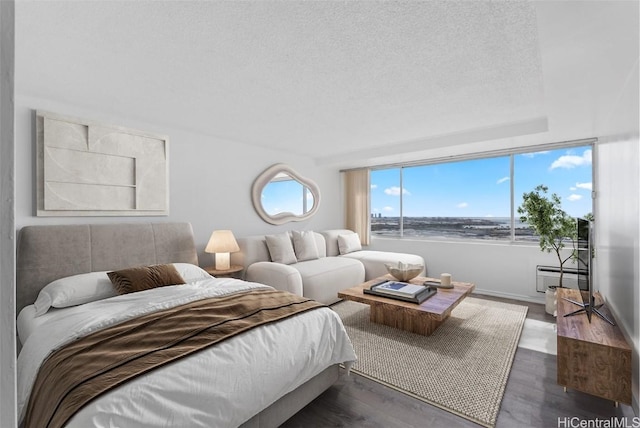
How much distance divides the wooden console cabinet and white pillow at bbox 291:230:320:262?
3.13 m

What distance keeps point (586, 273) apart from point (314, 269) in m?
2.74

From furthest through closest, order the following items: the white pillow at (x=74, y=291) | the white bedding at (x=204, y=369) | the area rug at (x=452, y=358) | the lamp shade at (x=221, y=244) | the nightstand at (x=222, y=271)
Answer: the lamp shade at (x=221, y=244)
the nightstand at (x=222, y=271)
the white pillow at (x=74, y=291)
the area rug at (x=452, y=358)
the white bedding at (x=204, y=369)

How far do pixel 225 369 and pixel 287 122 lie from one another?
9.02ft

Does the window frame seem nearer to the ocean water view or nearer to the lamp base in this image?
the ocean water view

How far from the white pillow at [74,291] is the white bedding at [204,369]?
9 centimetres

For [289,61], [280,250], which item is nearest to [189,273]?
[280,250]

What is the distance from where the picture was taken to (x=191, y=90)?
8.43ft

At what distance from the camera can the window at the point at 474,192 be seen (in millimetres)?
3998

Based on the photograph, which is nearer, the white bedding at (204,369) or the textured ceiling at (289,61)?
the white bedding at (204,369)

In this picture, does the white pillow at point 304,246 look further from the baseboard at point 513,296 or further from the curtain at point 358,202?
the baseboard at point 513,296

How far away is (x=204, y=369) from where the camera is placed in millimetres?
1375

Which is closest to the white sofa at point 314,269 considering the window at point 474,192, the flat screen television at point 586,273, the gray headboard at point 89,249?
the gray headboard at point 89,249

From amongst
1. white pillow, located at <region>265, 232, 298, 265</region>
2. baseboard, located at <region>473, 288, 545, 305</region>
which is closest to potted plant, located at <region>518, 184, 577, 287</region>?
baseboard, located at <region>473, 288, 545, 305</region>

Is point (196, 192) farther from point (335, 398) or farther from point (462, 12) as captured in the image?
point (462, 12)
